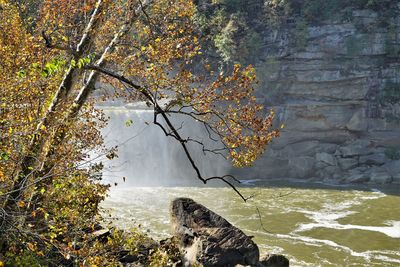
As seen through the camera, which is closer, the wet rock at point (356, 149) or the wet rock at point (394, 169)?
the wet rock at point (394, 169)

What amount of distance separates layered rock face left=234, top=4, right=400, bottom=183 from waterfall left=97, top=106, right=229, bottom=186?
5.07 metres

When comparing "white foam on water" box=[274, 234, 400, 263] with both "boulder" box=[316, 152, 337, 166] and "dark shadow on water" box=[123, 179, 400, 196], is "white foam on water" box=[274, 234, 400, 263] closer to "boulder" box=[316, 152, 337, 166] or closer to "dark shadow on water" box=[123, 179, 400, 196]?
"dark shadow on water" box=[123, 179, 400, 196]

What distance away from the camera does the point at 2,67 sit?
9.63 metres

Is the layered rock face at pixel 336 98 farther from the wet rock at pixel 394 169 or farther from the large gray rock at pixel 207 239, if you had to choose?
the large gray rock at pixel 207 239

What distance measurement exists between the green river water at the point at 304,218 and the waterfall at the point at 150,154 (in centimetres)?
382

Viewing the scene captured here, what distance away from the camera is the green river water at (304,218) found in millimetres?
21109

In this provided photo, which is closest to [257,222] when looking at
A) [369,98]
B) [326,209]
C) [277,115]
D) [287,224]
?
[287,224]

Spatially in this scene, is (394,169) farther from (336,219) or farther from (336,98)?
(336,219)

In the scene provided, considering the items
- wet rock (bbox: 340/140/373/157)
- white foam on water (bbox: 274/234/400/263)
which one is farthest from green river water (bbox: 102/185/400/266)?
wet rock (bbox: 340/140/373/157)

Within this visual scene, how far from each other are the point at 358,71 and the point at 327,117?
5.21 metres

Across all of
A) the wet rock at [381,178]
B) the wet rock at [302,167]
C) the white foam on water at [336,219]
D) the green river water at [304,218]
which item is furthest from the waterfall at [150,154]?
the wet rock at [381,178]

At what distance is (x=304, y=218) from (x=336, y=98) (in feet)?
58.5

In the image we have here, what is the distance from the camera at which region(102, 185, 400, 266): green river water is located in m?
21.1

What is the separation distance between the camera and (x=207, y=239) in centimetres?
1320
